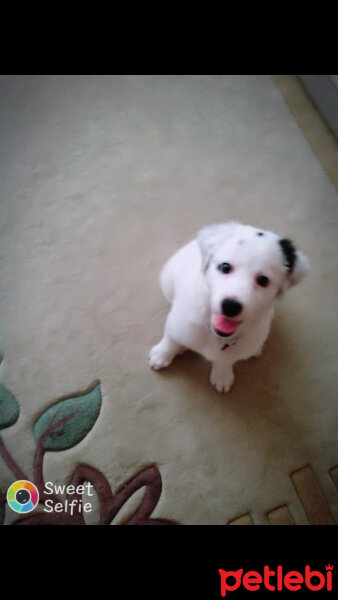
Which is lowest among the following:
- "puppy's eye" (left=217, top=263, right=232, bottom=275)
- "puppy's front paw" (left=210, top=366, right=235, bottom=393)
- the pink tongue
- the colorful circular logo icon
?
the colorful circular logo icon

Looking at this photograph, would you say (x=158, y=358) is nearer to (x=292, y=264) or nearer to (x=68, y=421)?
(x=68, y=421)

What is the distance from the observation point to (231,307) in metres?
0.99

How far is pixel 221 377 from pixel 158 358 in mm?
274

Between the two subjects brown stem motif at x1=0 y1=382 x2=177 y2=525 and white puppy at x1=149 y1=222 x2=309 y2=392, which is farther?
brown stem motif at x1=0 y1=382 x2=177 y2=525

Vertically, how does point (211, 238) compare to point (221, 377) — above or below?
above

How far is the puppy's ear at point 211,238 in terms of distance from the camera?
3.51ft

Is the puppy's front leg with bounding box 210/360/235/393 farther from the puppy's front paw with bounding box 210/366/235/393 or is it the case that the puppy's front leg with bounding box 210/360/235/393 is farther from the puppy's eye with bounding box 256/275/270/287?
the puppy's eye with bounding box 256/275/270/287

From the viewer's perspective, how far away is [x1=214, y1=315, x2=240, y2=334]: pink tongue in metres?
1.07

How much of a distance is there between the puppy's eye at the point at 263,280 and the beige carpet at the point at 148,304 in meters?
0.67

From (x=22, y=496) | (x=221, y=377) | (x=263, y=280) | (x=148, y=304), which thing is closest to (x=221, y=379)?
(x=221, y=377)

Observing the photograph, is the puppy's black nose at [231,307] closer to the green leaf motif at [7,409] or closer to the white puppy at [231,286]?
the white puppy at [231,286]
